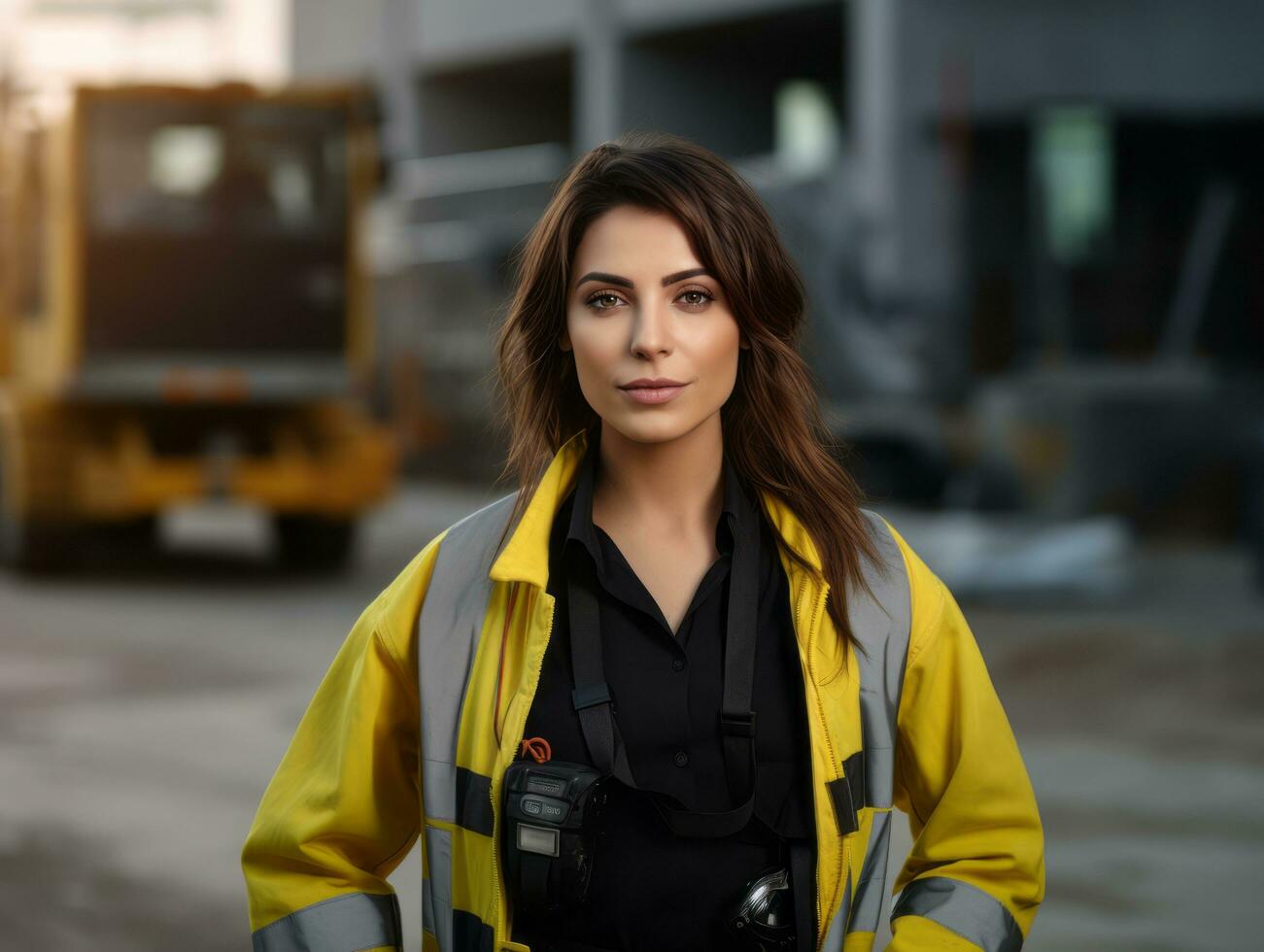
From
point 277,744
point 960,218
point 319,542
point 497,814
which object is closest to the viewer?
point 497,814

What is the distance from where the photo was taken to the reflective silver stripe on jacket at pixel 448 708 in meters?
2.06

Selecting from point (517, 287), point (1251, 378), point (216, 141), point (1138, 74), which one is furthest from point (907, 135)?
point (517, 287)

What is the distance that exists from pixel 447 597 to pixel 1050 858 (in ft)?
12.8

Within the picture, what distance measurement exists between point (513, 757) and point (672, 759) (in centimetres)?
18

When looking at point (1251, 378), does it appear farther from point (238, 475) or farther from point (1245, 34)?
point (238, 475)

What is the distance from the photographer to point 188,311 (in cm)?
1266

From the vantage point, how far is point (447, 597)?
6.95ft

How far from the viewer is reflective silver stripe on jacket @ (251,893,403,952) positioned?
2.08m

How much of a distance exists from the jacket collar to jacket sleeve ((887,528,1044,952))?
156 millimetres

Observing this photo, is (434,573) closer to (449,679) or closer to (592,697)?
(449,679)

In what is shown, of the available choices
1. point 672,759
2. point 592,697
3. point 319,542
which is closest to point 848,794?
point 672,759

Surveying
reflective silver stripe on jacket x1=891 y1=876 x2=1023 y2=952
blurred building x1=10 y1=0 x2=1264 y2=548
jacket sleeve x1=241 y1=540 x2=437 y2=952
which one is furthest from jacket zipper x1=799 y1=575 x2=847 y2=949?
blurred building x1=10 y1=0 x2=1264 y2=548

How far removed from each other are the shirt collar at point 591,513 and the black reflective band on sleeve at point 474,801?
0.28 meters

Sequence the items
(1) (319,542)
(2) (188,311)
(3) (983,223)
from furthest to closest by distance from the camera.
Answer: (3) (983,223) → (1) (319,542) → (2) (188,311)
